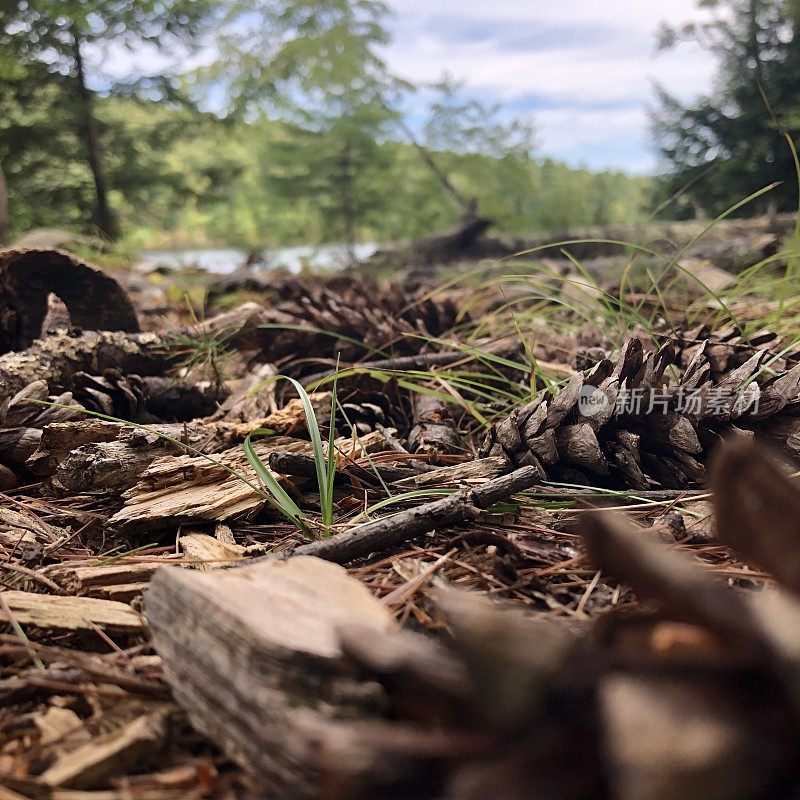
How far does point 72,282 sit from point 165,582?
1249 millimetres

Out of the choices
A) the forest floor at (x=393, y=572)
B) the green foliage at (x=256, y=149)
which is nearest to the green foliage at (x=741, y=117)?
the green foliage at (x=256, y=149)

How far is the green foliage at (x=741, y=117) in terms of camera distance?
128 inches

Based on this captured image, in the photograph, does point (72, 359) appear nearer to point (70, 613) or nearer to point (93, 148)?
point (70, 613)

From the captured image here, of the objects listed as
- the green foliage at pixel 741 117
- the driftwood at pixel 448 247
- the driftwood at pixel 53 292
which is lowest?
the driftwood at pixel 53 292

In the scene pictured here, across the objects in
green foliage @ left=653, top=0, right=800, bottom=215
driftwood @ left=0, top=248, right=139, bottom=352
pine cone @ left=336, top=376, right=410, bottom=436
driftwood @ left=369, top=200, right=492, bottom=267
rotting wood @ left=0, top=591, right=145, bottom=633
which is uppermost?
green foliage @ left=653, top=0, right=800, bottom=215

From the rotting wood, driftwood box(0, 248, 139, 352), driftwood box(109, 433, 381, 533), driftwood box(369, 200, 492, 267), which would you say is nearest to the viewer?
the rotting wood

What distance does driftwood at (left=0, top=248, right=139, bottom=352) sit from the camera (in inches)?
57.2

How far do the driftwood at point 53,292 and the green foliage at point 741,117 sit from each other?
279 centimetres

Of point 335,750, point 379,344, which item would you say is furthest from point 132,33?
point 335,750

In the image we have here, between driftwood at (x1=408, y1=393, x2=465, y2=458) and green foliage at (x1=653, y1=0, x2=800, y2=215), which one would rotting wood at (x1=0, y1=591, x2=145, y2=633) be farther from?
green foliage at (x1=653, y1=0, x2=800, y2=215)

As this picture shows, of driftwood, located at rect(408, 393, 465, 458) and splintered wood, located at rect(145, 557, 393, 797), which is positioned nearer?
splintered wood, located at rect(145, 557, 393, 797)

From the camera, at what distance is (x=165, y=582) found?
0.52 metres

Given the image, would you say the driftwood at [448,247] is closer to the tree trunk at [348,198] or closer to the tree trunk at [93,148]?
the tree trunk at [348,198]

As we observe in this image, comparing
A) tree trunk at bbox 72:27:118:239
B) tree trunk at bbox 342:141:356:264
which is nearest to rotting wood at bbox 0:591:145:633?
tree trunk at bbox 72:27:118:239
